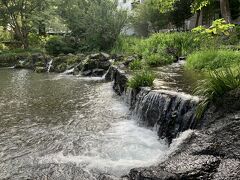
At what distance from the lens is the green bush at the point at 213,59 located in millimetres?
11281

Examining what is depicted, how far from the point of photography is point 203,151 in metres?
5.36

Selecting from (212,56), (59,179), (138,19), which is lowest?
(59,179)

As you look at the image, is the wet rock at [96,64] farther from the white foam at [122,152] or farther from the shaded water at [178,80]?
the white foam at [122,152]

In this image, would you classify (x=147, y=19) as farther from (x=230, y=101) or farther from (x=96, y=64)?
(x=230, y=101)

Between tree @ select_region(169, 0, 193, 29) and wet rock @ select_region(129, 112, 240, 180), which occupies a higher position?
tree @ select_region(169, 0, 193, 29)

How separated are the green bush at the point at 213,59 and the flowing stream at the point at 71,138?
133 inches

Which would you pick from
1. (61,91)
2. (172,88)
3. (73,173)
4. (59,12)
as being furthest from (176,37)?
(59,12)

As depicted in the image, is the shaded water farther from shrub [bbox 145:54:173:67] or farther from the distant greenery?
the distant greenery

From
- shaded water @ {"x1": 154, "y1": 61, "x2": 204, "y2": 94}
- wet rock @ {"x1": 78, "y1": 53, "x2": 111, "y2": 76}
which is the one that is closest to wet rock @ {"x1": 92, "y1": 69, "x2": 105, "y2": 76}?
wet rock @ {"x1": 78, "y1": 53, "x2": 111, "y2": 76}

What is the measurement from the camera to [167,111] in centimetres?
827

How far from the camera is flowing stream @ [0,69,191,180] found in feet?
21.1

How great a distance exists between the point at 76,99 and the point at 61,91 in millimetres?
2057

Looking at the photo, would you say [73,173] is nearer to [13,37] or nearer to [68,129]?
[68,129]

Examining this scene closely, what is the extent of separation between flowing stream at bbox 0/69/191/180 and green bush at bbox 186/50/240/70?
3.39m
